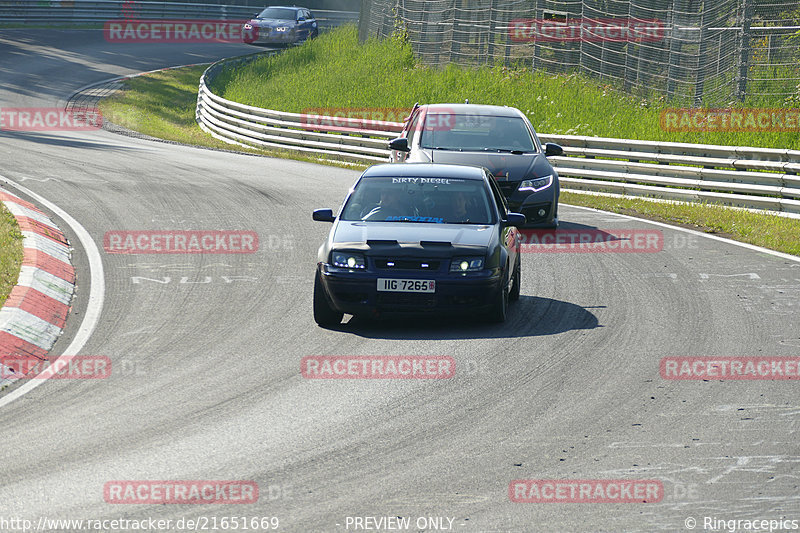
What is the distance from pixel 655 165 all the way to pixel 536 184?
5.65 m

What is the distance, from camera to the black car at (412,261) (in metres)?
10.1

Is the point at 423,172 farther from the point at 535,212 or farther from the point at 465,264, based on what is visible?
the point at 535,212

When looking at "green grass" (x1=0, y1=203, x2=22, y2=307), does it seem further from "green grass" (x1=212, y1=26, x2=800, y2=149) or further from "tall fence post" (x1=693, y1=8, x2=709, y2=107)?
"tall fence post" (x1=693, y1=8, x2=709, y2=107)

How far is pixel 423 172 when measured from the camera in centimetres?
1170

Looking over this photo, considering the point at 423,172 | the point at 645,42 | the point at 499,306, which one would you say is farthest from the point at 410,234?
the point at 645,42

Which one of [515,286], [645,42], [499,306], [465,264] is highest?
[465,264]

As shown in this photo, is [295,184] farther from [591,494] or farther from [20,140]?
[591,494]

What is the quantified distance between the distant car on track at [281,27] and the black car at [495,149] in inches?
1252

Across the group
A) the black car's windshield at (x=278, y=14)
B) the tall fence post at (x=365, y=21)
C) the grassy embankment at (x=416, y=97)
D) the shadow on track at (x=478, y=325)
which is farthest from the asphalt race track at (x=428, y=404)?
the black car's windshield at (x=278, y=14)

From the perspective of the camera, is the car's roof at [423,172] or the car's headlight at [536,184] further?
the car's headlight at [536,184]

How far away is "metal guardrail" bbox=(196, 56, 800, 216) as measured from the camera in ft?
61.4

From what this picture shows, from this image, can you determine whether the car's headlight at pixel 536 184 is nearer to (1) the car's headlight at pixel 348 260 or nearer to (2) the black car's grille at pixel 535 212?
(2) the black car's grille at pixel 535 212

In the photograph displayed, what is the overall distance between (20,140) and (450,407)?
1966 cm

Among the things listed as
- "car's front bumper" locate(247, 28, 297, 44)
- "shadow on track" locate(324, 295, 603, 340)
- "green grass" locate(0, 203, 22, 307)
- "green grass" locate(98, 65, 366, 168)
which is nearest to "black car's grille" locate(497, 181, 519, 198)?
"shadow on track" locate(324, 295, 603, 340)
